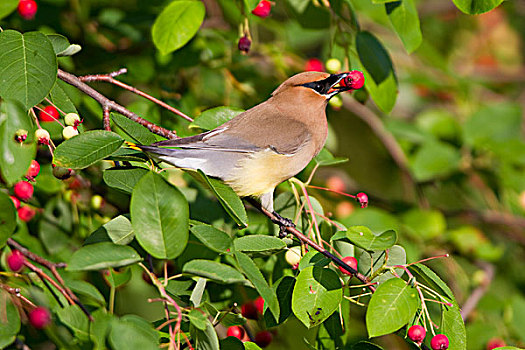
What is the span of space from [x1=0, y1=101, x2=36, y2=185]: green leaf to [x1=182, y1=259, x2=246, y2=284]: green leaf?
0.53 m

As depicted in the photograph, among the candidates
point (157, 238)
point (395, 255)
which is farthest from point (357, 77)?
point (157, 238)

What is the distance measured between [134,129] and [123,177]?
0.85 feet

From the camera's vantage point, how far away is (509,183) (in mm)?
4211

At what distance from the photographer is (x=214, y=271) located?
177 cm

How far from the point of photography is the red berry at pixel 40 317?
6.70 feet

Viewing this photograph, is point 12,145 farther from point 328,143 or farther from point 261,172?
point 328,143

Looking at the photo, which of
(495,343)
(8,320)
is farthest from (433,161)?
(8,320)

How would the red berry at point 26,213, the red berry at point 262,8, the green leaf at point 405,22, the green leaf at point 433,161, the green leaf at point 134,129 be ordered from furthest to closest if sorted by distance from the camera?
the green leaf at point 433,161
the red berry at point 262,8
the red berry at point 26,213
the green leaf at point 405,22
the green leaf at point 134,129

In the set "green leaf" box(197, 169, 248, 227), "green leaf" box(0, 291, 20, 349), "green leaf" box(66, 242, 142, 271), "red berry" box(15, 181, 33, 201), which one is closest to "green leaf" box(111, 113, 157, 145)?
"green leaf" box(197, 169, 248, 227)

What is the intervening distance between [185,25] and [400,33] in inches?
37.8

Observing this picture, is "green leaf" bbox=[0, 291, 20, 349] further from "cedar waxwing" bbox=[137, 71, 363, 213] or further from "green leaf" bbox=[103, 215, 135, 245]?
"cedar waxwing" bbox=[137, 71, 363, 213]

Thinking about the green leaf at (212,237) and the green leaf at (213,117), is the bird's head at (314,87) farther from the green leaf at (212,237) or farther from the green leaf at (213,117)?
the green leaf at (212,237)

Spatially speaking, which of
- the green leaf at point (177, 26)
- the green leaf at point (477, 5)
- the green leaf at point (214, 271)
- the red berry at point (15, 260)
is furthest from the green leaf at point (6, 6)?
the green leaf at point (477, 5)

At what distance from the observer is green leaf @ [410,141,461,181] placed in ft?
13.6
